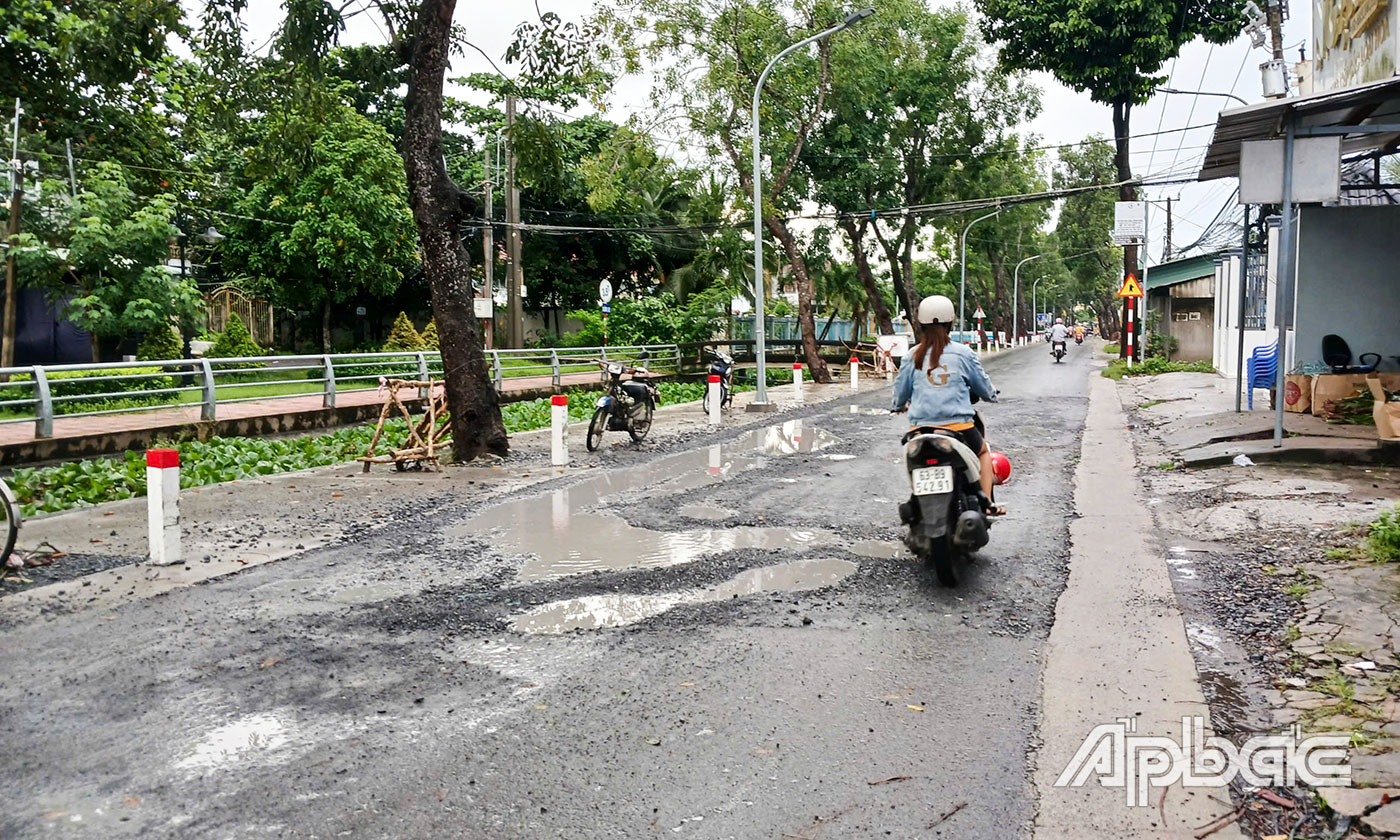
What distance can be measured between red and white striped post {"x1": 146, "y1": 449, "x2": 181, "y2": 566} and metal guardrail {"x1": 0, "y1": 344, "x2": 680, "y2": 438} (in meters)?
4.35

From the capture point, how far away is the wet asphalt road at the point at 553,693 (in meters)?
3.41

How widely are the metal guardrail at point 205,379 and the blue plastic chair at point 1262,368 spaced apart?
9.61 m

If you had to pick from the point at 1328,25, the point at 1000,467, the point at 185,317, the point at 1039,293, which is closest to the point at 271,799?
the point at 1000,467

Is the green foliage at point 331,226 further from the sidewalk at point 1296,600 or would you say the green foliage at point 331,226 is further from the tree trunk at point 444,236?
the sidewalk at point 1296,600

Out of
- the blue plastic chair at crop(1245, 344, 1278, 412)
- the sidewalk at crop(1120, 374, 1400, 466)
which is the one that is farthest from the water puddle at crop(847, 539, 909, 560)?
the blue plastic chair at crop(1245, 344, 1278, 412)

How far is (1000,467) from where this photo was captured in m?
6.95

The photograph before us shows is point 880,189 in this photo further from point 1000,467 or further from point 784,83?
point 1000,467

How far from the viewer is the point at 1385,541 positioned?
20.8ft

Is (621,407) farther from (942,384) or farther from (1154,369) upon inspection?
(1154,369)

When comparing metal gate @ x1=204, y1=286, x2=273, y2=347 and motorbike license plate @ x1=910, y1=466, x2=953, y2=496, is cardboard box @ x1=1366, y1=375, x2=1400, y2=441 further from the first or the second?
metal gate @ x1=204, y1=286, x2=273, y2=347

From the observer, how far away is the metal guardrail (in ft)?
42.2

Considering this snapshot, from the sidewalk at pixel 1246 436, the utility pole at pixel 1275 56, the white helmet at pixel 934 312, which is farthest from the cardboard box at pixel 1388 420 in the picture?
the utility pole at pixel 1275 56

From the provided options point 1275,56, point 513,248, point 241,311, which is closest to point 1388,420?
point 1275,56

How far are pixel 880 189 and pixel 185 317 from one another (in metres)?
25.4
